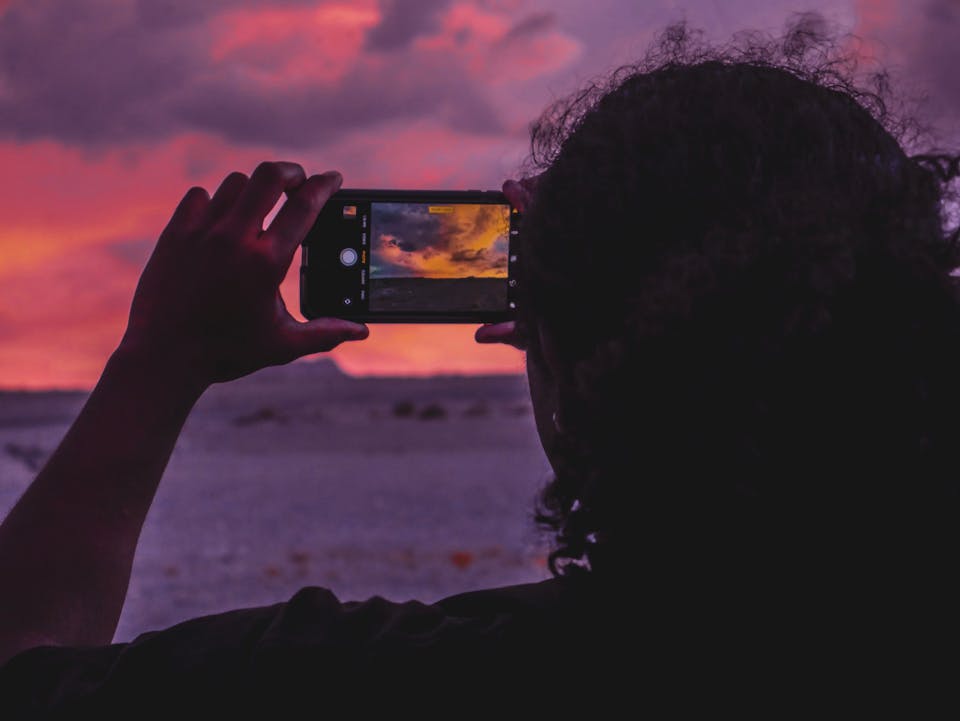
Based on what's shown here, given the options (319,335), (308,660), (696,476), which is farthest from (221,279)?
(696,476)

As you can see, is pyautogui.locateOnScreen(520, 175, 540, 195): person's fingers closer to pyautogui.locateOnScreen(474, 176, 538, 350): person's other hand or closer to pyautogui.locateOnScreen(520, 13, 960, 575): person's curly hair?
pyautogui.locateOnScreen(474, 176, 538, 350): person's other hand

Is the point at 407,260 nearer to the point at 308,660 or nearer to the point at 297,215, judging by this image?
the point at 297,215

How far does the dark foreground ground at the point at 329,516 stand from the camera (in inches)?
328

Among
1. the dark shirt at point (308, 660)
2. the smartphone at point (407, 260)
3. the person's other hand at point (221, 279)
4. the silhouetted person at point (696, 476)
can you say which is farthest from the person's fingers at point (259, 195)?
the smartphone at point (407, 260)

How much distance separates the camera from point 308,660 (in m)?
1.11

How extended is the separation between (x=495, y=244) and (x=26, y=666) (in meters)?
1.08

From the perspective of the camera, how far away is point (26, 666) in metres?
1.18

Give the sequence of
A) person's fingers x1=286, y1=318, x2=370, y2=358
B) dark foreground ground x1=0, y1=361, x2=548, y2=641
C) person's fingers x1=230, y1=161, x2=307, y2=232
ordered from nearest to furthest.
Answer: person's fingers x1=230, y1=161, x2=307, y2=232 → person's fingers x1=286, y1=318, x2=370, y2=358 → dark foreground ground x1=0, y1=361, x2=548, y2=641

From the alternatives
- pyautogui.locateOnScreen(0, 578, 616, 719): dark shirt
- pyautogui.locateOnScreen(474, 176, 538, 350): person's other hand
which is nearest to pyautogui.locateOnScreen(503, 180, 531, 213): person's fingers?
pyautogui.locateOnScreen(474, 176, 538, 350): person's other hand

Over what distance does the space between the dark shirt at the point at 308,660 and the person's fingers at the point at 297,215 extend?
1.34 ft

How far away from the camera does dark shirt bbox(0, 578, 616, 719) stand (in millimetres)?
1112

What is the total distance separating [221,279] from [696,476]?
23.0 inches

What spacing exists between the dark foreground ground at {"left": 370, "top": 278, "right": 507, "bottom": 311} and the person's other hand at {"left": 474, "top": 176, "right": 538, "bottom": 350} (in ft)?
0.62

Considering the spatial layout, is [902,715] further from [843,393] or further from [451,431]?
[451,431]
